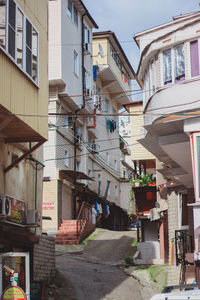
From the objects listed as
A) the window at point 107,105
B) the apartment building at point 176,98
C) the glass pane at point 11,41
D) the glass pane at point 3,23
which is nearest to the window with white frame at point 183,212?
the apartment building at point 176,98

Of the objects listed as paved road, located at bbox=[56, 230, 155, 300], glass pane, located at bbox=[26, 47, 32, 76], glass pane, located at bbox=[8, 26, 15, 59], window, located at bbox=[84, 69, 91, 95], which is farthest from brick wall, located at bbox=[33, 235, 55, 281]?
window, located at bbox=[84, 69, 91, 95]

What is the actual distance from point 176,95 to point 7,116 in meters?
5.66

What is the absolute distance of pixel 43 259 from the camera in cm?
1942

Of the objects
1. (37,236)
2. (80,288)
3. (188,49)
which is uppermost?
(188,49)

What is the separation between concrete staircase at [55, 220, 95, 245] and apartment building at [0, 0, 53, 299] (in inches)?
477

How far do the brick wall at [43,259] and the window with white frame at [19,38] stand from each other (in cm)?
577

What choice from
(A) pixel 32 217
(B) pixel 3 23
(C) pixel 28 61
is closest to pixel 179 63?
(C) pixel 28 61

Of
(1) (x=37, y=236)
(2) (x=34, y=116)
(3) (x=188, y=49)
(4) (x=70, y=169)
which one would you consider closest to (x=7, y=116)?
(2) (x=34, y=116)

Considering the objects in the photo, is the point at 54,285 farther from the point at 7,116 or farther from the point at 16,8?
the point at 16,8

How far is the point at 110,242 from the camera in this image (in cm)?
3206

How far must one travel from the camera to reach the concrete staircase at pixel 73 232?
31469 mm

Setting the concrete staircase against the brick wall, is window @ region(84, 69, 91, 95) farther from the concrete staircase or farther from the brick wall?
the brick wall

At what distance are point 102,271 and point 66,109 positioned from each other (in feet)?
51.9

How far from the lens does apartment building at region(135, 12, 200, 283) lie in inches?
671
